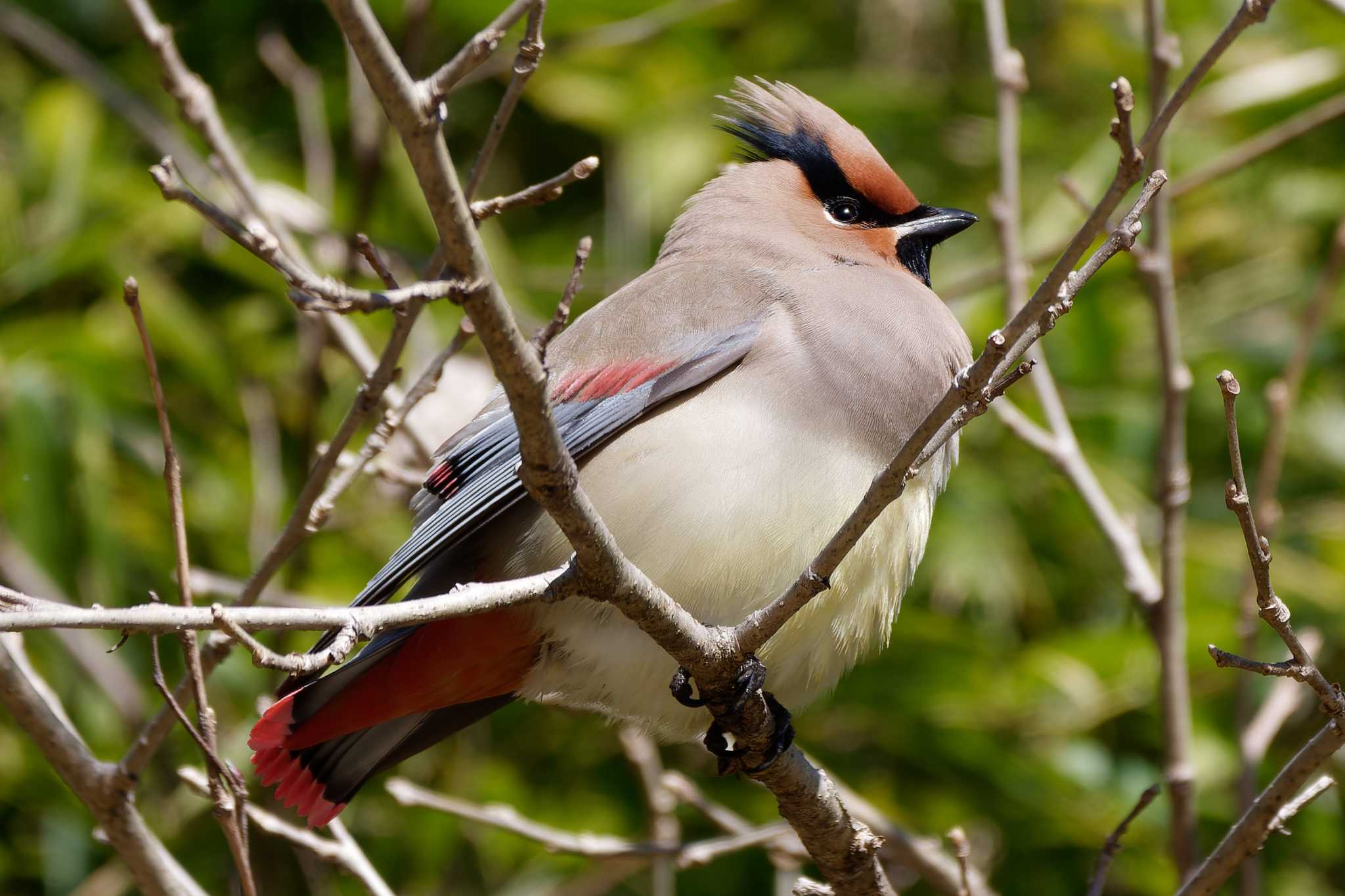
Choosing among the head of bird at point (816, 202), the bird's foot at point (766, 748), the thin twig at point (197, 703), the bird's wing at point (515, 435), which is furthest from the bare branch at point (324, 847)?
the head of bird at point (816, 202)

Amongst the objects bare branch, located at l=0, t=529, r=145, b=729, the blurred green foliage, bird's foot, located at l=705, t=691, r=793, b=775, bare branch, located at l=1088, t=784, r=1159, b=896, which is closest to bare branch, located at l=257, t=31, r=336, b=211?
the blurred green foliage

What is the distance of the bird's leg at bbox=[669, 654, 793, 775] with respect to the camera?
2.75 m

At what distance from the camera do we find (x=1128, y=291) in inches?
212

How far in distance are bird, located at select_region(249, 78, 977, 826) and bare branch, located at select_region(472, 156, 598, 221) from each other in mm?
750

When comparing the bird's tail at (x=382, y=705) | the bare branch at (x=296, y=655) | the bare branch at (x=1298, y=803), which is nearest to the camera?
the bare branch at (x=296, y=655)

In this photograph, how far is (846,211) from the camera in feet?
12.5

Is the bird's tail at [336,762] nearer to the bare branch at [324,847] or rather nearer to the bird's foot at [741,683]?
the bare branch at [324,847]

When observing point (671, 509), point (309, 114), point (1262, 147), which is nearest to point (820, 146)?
point (1262, 147)

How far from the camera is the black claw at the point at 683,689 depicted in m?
2.80

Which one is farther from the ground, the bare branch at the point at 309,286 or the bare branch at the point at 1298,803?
the bare branch at the point at 309,286

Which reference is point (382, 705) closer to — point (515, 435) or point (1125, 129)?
point (515, 435)

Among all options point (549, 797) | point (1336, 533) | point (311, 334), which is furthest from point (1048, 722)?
point (311, 334)

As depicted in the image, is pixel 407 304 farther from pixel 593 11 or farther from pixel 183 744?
pixel 593 11

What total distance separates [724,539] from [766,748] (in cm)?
36
